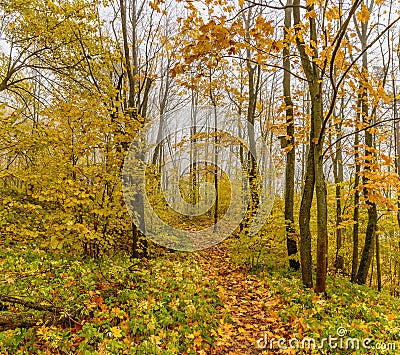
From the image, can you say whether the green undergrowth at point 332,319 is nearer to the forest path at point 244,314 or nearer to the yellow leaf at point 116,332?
the forest path at point 244,314

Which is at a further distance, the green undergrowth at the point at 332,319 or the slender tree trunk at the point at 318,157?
the slender tree trunk at the point at 318,157

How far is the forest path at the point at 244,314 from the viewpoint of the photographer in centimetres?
413

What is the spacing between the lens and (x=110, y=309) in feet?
14.8

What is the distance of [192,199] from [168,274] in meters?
10.9

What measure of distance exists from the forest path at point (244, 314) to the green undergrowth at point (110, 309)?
215mm

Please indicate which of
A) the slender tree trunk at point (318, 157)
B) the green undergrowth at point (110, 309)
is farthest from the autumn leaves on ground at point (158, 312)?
the slender tree trunk at point (318, 157)

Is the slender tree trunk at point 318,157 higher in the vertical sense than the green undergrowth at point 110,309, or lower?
higher

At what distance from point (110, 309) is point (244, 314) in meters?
2.28

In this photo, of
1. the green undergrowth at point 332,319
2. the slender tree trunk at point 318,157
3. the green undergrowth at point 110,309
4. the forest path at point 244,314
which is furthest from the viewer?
the slender tree trunk at point 318,157

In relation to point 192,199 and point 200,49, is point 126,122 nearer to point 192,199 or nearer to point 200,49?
point 200,49

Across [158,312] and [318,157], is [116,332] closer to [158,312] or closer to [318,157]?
[158,312]

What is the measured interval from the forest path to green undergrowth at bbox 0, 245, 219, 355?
0.22 metres

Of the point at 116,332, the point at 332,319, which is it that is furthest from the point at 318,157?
the point at 116,332

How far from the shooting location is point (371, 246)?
825 cm
